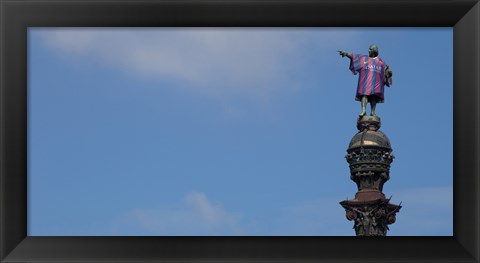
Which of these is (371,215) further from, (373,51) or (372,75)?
(373,51)

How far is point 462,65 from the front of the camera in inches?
116

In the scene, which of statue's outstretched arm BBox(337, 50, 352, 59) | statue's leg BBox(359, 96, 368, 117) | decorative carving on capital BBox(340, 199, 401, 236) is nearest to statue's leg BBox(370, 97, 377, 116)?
statue's leg BBox(359, 96, 368, 117)

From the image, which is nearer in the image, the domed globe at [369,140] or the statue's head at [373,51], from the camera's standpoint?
the statue's head at [373,51]

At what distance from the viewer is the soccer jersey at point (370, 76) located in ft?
92.0

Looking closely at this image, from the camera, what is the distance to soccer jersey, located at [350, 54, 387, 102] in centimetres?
2805

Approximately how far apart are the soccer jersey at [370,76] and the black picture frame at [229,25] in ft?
82.6

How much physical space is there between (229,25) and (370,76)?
25.5 m

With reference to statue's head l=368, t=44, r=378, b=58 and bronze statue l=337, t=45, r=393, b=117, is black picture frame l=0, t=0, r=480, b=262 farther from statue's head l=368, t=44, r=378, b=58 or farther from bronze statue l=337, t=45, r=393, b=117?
bronze statue l=337, t=45, r=393, b=117

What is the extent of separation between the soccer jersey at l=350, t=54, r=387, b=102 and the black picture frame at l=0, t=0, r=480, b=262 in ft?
82.6

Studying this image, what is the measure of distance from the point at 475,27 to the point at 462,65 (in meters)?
0.14

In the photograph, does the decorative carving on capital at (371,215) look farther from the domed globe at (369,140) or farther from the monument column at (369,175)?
the domed globe at (369,140)

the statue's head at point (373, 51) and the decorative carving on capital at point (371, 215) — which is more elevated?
the statue's head at point (373, 51)

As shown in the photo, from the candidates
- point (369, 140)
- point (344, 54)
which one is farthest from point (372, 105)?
point (344, 54)

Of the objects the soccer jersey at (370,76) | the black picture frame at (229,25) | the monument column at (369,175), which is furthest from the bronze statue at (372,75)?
the black picture frame at (229,25)
